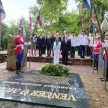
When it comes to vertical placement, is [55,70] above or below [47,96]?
above

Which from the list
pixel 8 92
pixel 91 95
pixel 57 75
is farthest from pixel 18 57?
pixel 91 95

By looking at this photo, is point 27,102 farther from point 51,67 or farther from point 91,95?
point 51,67

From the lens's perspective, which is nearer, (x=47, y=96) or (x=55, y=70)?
(x=47, y=96)

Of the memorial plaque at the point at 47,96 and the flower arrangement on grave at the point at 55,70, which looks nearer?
the memorial plaque at the point at 47,96

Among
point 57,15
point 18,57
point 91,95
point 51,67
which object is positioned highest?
point 57,15

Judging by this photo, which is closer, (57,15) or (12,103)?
(12,103)

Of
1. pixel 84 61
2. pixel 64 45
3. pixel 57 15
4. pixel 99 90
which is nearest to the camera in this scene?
pixel 99 90

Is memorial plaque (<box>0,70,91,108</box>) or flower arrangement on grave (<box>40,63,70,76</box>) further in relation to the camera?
flower arrangement on grave (<box>40,63,70,76</box>)

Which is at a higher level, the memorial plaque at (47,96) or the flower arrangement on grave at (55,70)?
the flower arrangement on grave at (55,70)

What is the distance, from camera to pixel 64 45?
701 centimetres

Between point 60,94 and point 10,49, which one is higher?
point 10,49

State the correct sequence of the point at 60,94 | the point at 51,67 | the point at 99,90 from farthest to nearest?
the point at 51,67 < the point at 99,90 < the point at 60,94

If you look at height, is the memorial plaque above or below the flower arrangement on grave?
below

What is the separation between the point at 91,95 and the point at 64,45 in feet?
13.9
